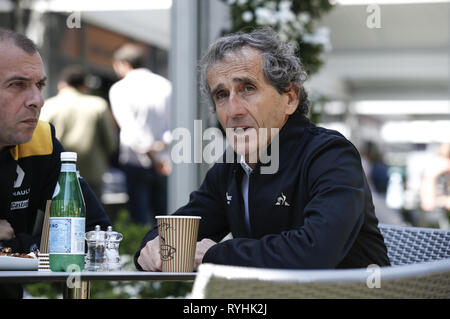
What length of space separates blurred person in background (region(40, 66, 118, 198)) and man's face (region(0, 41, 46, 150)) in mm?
3741

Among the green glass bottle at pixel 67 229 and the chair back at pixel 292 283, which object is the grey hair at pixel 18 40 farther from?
the chair back at pixel 292 283

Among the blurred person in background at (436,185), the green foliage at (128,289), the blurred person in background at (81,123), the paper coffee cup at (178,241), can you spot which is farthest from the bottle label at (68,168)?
the blurred person in background at (436,185)

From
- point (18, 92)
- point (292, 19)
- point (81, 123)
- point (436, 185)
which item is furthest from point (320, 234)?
point (436, 185)

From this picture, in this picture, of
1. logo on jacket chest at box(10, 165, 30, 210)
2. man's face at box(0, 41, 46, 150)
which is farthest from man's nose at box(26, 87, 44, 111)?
logo on jacket chest at box(10, 165, 30, 210)

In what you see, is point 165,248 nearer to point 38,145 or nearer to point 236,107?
point 236,107

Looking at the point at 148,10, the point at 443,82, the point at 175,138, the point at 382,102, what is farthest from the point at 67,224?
the point at 382,102

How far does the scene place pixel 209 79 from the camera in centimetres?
200

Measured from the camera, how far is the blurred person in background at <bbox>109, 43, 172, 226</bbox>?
5.66m

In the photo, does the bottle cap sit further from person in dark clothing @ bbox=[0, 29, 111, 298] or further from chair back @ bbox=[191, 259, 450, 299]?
chair back @ bbox=[191, 259, 450, 299]

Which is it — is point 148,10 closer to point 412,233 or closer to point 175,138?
point 175,138

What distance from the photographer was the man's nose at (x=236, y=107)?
1933mm

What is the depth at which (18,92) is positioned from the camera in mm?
2102

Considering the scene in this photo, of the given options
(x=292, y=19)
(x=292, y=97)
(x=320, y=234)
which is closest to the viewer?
(x=320, y=234)

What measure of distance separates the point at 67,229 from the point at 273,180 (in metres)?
0.57
